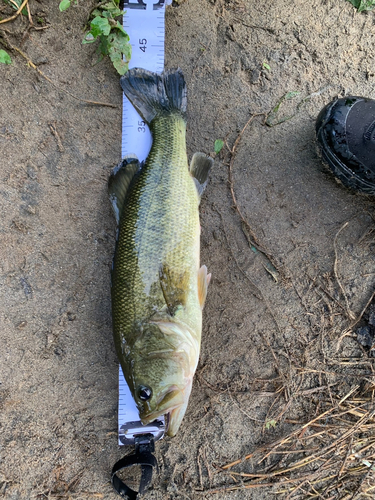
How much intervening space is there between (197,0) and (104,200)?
195 centimetres

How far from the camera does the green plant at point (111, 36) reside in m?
2.78

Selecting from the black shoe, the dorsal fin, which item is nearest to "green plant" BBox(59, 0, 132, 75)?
the dorsal fin

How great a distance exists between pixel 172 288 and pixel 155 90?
5.50ft

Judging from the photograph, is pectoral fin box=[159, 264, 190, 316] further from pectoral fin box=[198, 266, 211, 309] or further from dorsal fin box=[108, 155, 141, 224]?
dorsal fin box=[108, 155, 141, 224]

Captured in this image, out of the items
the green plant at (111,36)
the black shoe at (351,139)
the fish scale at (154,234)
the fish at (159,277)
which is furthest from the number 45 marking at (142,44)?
the black shoe at (351,139)

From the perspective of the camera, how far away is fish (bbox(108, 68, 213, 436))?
7.56 feet

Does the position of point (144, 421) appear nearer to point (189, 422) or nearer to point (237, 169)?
point (189, 422)

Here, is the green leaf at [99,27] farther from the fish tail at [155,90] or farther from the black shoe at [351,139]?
the black shoe at [351,139]

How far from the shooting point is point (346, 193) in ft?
9.96

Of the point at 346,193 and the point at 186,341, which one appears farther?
the point at 346,193

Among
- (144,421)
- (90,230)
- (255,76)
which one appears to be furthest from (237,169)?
(144,421)

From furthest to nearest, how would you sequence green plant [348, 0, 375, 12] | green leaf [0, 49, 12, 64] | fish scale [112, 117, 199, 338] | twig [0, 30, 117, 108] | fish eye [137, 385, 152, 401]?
green plant [348, 0, 375, 12]
twig [0, 30, 117, 108]
green leaf [0, 49, 12, 64]
fish scale [112, 117, 199, 338]
fish eye [137, 385, 152, 401]

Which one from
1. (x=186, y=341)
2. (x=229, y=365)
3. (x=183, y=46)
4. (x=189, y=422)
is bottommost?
(x=189, y=422)

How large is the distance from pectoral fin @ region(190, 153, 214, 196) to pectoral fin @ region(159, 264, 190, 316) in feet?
2.52
